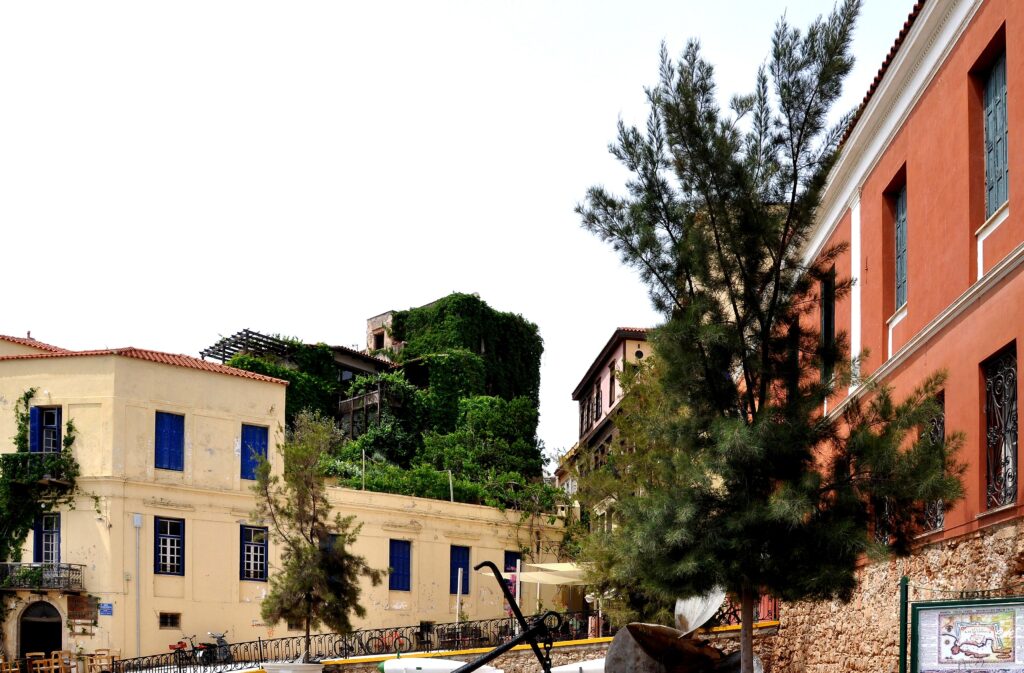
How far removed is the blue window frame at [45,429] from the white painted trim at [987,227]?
3001 cm

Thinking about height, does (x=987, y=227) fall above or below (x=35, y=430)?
above

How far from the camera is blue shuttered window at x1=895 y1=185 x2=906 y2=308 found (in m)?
18.4

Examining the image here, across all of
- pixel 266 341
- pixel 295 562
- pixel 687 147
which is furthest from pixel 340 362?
pixel 687 147

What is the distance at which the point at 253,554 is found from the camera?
3975cm

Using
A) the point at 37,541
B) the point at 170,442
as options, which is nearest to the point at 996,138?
the point at 170,442

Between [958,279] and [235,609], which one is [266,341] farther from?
[958,279]

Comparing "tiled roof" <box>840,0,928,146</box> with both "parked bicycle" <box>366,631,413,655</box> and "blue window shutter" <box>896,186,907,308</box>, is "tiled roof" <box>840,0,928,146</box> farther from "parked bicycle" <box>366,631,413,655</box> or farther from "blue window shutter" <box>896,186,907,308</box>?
"parked bicycle" <box>366,631,413,655</box>

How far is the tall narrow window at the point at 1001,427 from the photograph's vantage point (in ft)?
44.5

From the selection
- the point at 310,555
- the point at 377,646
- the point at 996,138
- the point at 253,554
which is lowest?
the point at 377,646

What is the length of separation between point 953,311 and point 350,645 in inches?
886

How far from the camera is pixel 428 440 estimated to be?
55812 mm

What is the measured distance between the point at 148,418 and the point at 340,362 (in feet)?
71.7

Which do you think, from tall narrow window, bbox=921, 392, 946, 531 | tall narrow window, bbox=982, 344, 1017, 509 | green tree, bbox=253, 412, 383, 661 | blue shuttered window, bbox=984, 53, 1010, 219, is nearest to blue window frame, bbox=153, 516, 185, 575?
green tree, bbox=253, 412, 383, 661

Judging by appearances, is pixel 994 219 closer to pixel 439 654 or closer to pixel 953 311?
pixel 953 311
